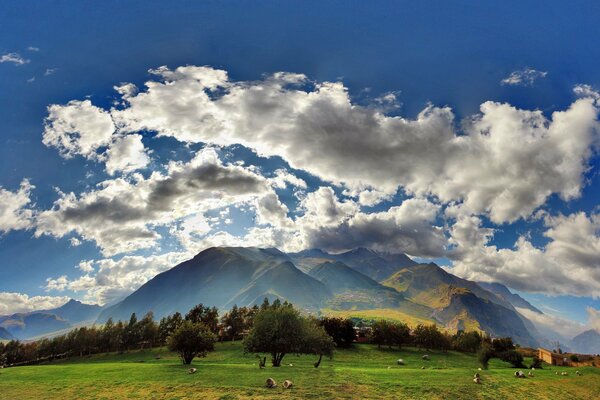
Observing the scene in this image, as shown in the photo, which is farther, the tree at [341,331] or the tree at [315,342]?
the tree at [341,331]

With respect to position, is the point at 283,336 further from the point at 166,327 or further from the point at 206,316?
the point at 166,327

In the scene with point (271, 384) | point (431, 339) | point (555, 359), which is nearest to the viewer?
point (271, 384)

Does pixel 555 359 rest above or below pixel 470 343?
below

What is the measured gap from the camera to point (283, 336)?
91.9m

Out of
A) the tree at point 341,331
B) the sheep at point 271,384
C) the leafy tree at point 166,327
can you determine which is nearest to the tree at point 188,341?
the sheep at point 271,384

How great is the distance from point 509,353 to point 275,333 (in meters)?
93.8

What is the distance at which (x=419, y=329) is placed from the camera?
184m

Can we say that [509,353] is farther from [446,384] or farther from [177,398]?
[177,398]

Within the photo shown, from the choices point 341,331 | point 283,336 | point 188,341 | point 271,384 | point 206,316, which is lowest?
point 341,331

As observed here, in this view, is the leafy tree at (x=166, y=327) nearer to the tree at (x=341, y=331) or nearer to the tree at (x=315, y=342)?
the tree at (x=341, y=331)

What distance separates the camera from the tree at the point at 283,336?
9175 cm

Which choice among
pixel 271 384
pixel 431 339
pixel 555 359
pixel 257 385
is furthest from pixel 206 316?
pixel 555 359

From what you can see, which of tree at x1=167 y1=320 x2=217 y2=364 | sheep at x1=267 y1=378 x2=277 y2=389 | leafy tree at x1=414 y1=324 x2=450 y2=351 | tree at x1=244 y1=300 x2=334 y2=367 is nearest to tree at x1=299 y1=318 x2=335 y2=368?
tree at x1=244 y1=300 x2=334 y2=367

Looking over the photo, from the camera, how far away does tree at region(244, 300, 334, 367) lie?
9175 cm
